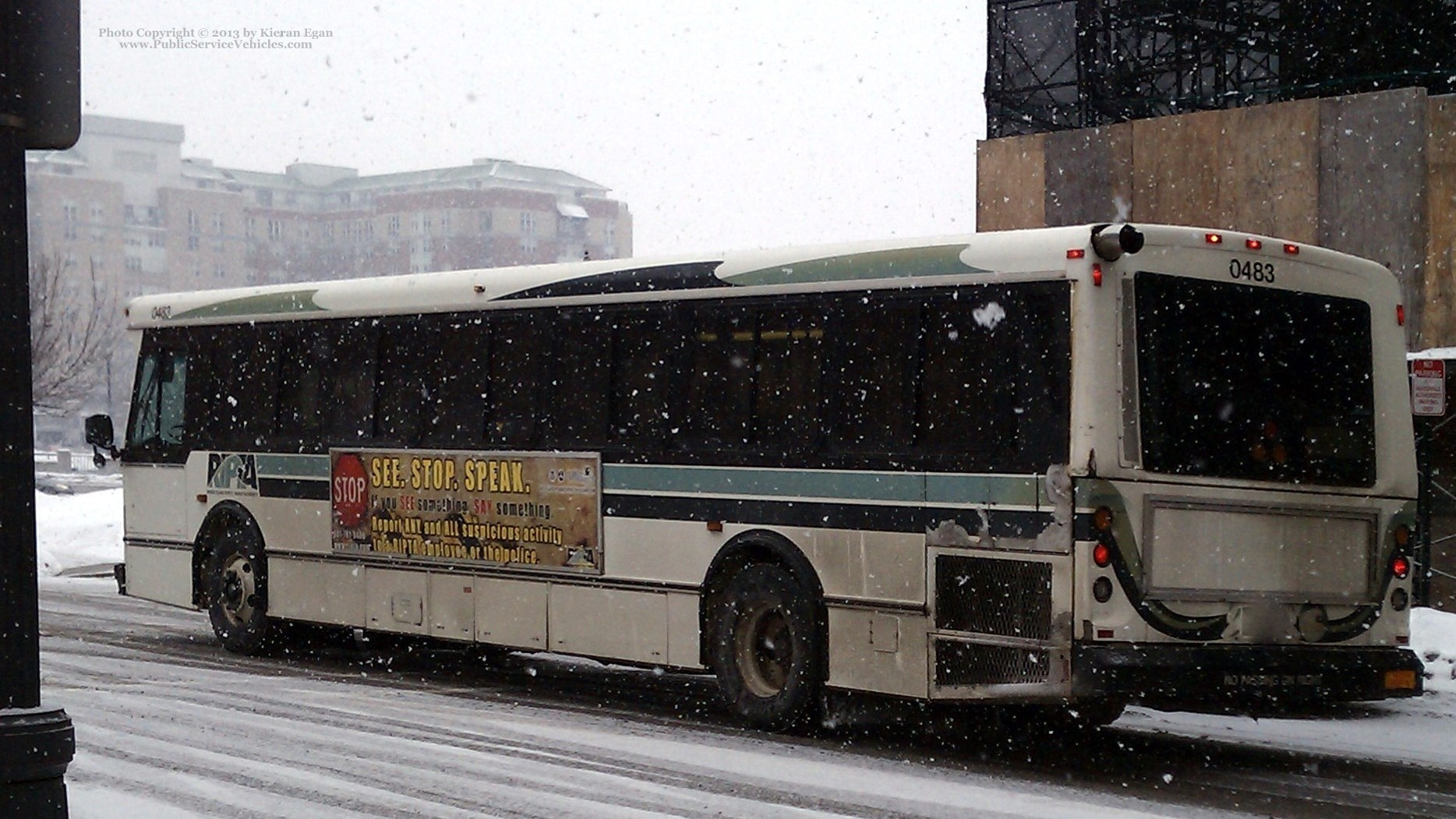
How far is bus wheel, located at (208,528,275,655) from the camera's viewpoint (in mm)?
16562

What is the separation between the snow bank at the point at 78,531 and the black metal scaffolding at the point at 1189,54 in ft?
47.9

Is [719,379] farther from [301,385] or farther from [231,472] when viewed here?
[231,472]

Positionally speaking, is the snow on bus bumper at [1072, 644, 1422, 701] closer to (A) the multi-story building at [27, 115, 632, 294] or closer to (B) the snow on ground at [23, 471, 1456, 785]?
(B) the snow on ground at [23, 471, 1456, 785]

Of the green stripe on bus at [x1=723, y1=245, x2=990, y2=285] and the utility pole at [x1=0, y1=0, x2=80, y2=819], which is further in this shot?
the green stripe on bus at [x1=723, y1=245, x2=990, y2=285]

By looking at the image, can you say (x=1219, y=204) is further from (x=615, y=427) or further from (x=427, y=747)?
(x=427, y=747)

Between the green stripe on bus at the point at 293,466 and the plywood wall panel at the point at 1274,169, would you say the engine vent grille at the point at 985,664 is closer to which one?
the green stripe on bus at the point at 293,466

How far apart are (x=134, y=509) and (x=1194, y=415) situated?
1087cm

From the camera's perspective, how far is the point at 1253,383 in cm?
1112

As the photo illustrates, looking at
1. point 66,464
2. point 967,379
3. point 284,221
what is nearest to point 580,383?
point 967,379

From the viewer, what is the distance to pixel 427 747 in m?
11.1

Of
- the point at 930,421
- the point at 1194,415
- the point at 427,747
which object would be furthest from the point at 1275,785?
the point at 427,747

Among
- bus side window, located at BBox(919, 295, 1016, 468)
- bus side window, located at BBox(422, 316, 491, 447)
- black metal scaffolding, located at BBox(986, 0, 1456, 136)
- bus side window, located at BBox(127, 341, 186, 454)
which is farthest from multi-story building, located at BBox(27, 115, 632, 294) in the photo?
bus side window, located at BBox(919, 295, 1016, 468)

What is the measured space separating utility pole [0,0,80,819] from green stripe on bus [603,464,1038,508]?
5.97 metres

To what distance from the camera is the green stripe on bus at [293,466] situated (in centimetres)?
1597
